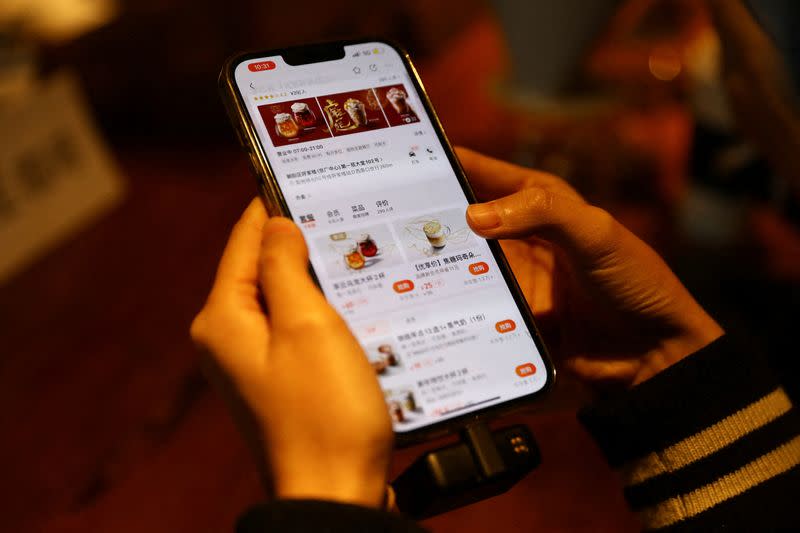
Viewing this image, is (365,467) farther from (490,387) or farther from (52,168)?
(52,168)

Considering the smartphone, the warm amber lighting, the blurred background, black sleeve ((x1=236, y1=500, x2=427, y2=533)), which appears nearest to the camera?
black sleeve ((x1=236, y1=500, x2=427, y2=533))

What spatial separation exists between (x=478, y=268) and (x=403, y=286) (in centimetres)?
6

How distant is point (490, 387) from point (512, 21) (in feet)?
2.00

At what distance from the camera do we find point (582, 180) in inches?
38.1

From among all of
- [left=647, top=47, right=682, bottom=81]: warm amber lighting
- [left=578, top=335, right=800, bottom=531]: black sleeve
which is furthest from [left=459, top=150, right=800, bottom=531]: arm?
[left=647, top=47, right=682, bottom=81]: warm amber lighting

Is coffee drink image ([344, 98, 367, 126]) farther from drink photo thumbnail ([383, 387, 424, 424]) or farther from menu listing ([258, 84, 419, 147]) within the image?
drink photo thumbnail ([383, 387, 424, 424])

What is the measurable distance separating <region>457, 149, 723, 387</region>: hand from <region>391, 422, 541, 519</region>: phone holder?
0.13 meters

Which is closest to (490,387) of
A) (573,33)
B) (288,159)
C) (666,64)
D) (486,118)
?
(288,159)

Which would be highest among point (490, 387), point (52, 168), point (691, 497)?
point (52, 168)

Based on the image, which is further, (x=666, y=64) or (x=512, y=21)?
(x=666, y=64)

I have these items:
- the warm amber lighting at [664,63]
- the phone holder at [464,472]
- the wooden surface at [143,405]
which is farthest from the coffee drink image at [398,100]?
the warm amber lighting at [664,63]

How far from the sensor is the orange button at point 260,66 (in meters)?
0.43

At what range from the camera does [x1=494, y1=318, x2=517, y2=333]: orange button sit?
16.3 inches

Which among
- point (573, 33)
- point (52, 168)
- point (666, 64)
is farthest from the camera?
point (666, 64)
